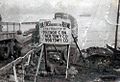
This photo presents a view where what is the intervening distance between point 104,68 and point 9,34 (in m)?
7.01

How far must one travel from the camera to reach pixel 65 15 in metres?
19.8

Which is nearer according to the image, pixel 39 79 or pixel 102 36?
pixel 39 79

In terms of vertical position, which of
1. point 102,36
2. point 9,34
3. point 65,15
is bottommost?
point 102,36

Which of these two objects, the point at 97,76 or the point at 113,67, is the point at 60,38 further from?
the point at 113,67

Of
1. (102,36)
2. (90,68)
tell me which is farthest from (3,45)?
(102,36)

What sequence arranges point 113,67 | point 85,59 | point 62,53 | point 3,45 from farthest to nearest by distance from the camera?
1. point 3,45
2. point 85,59
3. point 113,67
4. point 62,53

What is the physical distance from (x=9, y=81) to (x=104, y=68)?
18.6 ft

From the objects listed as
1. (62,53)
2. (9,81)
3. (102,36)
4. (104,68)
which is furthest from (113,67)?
(102,36)

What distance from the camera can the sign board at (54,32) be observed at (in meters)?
10.5

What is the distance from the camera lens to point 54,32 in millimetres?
10508

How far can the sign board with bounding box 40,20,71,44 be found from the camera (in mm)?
10523

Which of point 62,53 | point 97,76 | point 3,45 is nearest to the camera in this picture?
point 97,76

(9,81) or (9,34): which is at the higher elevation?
(9,34)

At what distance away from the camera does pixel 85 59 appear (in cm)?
1524
